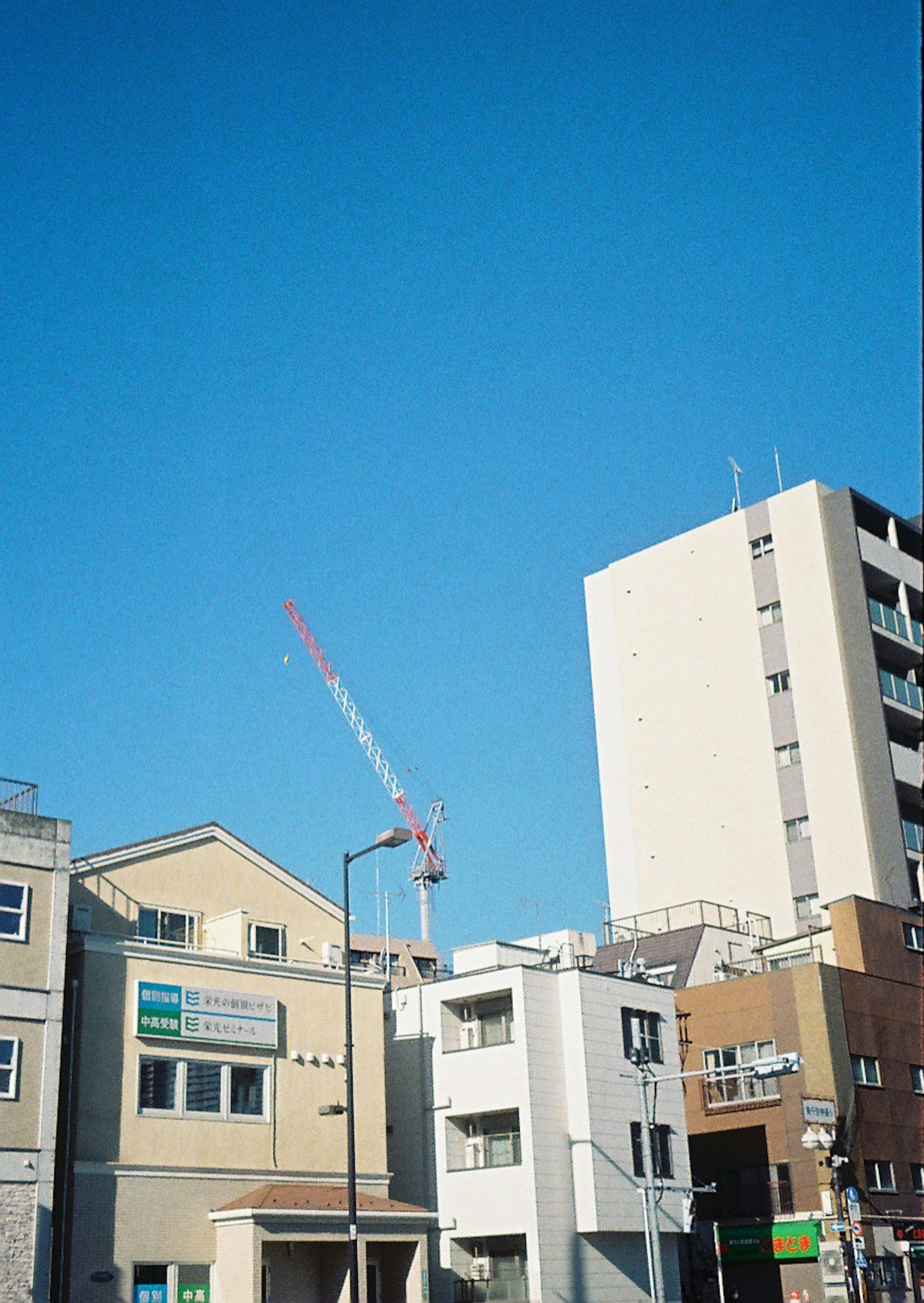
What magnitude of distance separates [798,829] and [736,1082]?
67.5 ft

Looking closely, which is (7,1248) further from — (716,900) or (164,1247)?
(716,900)

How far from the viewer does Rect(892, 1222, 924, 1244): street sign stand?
57688 millimetres

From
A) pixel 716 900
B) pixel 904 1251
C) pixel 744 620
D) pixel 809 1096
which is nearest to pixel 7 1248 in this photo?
pixel 809 1096

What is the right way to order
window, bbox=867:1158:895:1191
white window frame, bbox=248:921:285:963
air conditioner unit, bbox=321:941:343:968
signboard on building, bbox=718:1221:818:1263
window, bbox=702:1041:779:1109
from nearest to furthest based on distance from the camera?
white window frame, bbox=248:921:285:963 < air conditioner unit, bbox=321:941:343:968 < signboard on building, bbox=718:1221:818:1263 < window, bbox=867:1158:895:1191 < window, bbox=702:1041:779:1109

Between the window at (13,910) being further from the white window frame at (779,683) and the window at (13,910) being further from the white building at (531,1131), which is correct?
the white window frame at (779,683)

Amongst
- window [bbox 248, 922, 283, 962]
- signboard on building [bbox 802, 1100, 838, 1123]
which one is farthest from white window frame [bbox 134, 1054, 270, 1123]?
signboard on building [bbox 802, 1100, 838, 1123]

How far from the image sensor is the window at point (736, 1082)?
59.2m

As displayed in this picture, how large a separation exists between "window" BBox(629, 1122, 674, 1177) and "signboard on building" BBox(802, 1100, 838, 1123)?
5885mm

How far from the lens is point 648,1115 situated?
46.6m

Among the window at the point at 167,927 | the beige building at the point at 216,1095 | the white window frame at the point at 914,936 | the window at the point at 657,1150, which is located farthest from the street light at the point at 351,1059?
the white window frame at the point at 914,936

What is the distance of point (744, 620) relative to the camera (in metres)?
83.1

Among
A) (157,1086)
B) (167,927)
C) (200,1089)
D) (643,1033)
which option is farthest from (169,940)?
(643,1033)

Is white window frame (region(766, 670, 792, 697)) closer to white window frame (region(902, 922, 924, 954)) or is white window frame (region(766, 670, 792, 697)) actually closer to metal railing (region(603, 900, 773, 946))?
metal railing (region(603, 900, 773, 946))

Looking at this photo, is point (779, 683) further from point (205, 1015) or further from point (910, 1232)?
point (205, 1015)
